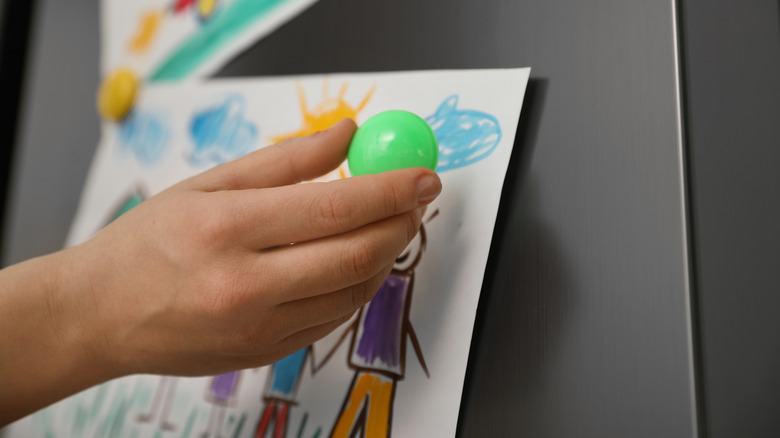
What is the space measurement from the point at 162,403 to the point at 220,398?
0.07m

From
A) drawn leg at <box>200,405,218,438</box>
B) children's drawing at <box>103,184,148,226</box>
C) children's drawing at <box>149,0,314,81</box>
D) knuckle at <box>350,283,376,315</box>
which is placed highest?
children's drawing at <box>149,0,314,81</box>

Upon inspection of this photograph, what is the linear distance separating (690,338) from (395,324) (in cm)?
16

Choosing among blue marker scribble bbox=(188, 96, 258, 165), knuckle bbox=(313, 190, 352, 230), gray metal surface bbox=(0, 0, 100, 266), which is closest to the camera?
knuckle bbox=(313, 190, 352, 230)

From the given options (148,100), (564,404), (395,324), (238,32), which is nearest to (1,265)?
(148,100)

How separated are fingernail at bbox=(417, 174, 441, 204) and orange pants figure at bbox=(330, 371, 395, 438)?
123mm

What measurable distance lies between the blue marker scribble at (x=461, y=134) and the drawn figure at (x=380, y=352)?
0.12ft

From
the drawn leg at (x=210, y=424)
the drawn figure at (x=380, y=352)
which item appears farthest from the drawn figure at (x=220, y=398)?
the drawn figure at (x=380, y=352)

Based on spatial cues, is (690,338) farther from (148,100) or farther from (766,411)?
(148,100)

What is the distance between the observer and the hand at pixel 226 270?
0.93ft

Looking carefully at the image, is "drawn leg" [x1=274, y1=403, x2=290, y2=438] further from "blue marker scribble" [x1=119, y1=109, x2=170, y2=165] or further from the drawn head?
"blue marker scribble" [x1=119, y1=109, x2=170, y2=165]

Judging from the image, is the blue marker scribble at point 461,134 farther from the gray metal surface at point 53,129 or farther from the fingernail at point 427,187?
the gray metal surface at point 53,129

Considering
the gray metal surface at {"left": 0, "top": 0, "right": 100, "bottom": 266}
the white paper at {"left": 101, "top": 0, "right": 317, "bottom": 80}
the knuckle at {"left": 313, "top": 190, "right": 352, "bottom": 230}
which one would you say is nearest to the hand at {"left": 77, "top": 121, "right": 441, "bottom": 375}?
the knuckle at {"left": 313, "top": 190, "right": 352, "bottom": 230}

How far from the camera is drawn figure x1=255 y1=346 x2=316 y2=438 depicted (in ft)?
1.28

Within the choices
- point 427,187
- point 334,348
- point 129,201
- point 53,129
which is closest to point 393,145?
point 427,187
